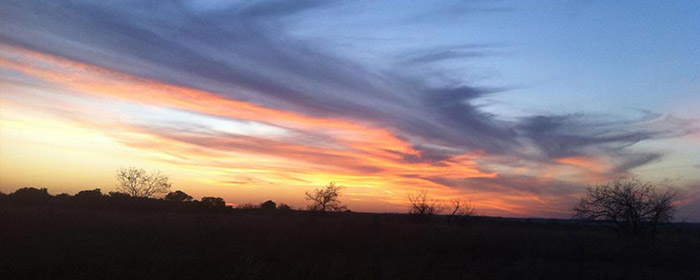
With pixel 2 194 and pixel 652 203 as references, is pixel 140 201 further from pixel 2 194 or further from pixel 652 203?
pixel 652 203

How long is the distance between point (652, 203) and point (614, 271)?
21.7 metres

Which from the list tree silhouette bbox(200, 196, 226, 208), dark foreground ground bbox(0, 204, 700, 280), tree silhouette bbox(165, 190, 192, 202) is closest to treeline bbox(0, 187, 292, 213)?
tree silhouette bbox(200, 196, 226, 208)

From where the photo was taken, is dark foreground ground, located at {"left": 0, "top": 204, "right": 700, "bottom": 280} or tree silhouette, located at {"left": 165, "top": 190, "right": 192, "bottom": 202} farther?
tree silhouette, located at {"left": 165, "top": 190, "right": 192, "bottom": 202}

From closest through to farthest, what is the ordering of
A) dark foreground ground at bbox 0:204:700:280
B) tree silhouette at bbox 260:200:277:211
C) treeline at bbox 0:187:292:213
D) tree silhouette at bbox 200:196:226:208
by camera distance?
1. dark foreground ground at bbox 0:204:700:280
2. treeline at bbox 0:187:292:213
3. tree silhouette at bbox 200:196:226:208
4. tree silhouette at bbox 260:200:277:211

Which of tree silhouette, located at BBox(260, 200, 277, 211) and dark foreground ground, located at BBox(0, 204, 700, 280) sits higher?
tree silhouette, located at BBox(260, 200, 277, 211)


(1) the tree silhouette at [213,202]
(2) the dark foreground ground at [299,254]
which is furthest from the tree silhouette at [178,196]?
(2) the dark foreground ground at [299,254]

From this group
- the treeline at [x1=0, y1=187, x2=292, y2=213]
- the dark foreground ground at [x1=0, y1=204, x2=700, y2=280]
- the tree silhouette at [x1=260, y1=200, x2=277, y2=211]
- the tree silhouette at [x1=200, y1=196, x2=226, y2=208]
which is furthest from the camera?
the tree silhouette at [x1=260, y1=200, x2=277, y2=211]

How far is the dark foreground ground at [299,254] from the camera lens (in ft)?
40.2

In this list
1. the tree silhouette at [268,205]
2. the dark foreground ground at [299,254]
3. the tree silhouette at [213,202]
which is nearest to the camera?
the dark foreground ground at [299,254]

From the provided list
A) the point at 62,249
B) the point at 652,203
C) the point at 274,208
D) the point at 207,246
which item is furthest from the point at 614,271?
the point at 274,208

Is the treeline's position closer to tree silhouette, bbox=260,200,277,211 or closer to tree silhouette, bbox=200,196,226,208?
tree silhouette, bbox=200,196,226,208

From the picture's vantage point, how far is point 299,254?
60.6 ft

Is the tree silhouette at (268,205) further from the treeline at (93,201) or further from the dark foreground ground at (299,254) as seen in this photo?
the dark foreground ground at (299,254)

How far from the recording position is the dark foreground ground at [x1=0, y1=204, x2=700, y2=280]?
40.2 feet
